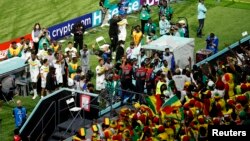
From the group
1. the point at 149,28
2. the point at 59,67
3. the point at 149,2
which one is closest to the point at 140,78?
the point at 59,67

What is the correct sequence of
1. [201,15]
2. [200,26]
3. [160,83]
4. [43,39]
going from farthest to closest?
[200,26] → [201,15] → [43,39] → [160,83]

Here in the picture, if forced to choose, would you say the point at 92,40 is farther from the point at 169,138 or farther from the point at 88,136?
the point at 169,138

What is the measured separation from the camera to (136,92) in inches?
865

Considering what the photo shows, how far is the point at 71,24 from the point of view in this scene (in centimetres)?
3066

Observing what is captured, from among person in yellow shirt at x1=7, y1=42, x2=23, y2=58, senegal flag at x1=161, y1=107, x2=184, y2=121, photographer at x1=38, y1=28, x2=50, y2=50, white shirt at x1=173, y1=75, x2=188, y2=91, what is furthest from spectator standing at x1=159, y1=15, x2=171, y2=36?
senegal flag at x1=161, y1=107, x2=184, y2=121

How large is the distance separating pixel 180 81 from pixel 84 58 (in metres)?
5.29

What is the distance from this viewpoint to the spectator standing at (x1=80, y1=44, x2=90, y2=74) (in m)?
25.0

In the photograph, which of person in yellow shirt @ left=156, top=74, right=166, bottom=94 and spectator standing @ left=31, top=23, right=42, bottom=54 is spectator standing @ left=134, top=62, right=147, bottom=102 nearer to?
person in yellow shirt @ left=156, top=74, right=166, bottom=94

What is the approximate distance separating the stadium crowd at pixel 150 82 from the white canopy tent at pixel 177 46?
0.31 meters

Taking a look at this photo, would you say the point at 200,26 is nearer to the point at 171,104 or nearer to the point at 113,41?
the point at 113,41

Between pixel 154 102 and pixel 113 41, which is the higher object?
pixel 113 41

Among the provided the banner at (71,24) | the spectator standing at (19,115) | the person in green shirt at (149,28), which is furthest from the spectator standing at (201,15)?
the spectator standing at (19,115)

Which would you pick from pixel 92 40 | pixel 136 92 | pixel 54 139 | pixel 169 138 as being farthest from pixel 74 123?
pixel 92 40

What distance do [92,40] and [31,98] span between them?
6.62 metres
